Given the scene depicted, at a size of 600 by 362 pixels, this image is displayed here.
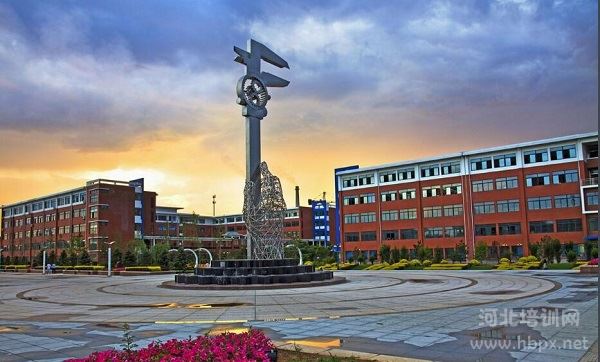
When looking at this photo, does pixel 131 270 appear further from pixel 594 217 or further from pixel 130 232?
pixel 594 217

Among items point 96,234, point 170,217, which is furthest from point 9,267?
point 170,217

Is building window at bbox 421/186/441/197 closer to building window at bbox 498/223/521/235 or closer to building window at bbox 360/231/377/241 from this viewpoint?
building window at bbox 498/223/521/235

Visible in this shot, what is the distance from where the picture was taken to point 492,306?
14.7 meters

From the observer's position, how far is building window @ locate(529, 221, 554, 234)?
59987mm

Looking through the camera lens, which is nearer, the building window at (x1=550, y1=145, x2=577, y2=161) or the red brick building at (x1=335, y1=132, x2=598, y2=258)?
the red brick building at (x1=335, y1=132, x2=598, y2=258)

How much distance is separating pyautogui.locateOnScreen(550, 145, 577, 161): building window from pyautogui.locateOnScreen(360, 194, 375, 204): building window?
1043 inches

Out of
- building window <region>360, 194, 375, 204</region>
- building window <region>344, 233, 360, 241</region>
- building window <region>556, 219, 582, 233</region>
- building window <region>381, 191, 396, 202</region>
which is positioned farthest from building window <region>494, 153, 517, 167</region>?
building window <region>344, 233, 360, 241</region>

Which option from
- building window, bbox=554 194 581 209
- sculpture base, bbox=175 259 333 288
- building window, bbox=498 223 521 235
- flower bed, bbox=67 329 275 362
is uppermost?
building window, bbox=554 194 581 209

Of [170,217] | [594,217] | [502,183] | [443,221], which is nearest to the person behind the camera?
[594,217]

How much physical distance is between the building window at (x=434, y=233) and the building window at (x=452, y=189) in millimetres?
5153

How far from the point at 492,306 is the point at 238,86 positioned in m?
21.0

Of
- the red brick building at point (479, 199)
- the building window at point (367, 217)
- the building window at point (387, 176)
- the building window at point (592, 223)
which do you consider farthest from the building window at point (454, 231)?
the building window at point (592, 223)

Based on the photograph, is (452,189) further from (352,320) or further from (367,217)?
(352,320)

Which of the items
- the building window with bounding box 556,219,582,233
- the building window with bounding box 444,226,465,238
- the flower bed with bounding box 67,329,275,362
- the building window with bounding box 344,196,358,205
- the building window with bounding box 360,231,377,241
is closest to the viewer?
the flower bed with bounding box 67,329,275,362
